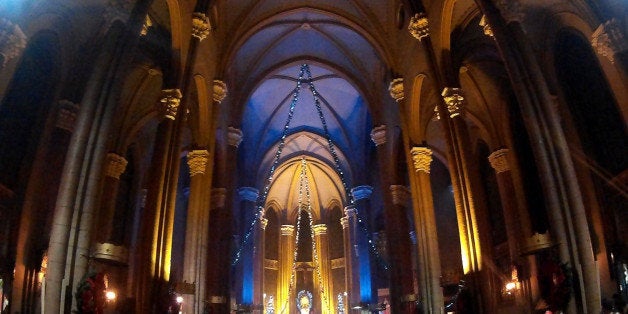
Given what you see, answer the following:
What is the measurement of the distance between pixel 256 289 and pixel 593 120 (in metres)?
17.0

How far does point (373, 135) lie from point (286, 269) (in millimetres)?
13596

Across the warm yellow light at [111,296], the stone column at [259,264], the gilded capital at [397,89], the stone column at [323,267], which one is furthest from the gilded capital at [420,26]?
the stone column at [323,267]

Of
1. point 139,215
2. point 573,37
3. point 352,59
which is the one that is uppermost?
point 352,59

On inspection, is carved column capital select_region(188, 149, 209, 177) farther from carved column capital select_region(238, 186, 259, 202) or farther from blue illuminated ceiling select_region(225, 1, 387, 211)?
carved column capital select_region(238, 186, 259, 202)

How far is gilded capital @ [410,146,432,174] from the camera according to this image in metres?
13.8

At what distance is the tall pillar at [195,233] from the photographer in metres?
11.6

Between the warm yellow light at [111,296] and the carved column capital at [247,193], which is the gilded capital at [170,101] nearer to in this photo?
the warm yellow light at [111,296]

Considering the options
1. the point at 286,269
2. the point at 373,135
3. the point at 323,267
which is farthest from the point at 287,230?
the point at 373,135

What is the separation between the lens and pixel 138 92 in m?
14.6

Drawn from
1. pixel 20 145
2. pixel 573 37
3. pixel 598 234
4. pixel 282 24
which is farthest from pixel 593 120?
pixel 20 145

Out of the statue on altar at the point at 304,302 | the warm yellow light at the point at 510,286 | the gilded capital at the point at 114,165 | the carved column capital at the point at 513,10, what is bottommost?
the statue on altar at the point at 304,302

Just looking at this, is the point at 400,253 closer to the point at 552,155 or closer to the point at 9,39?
the point at 552,155

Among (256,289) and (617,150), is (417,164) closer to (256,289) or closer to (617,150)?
(617,150)

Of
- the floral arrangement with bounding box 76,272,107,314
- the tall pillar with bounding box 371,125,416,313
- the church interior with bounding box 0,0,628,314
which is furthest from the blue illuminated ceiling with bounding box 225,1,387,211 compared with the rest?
the floral arrangement with bounding box 76,272,107,314
